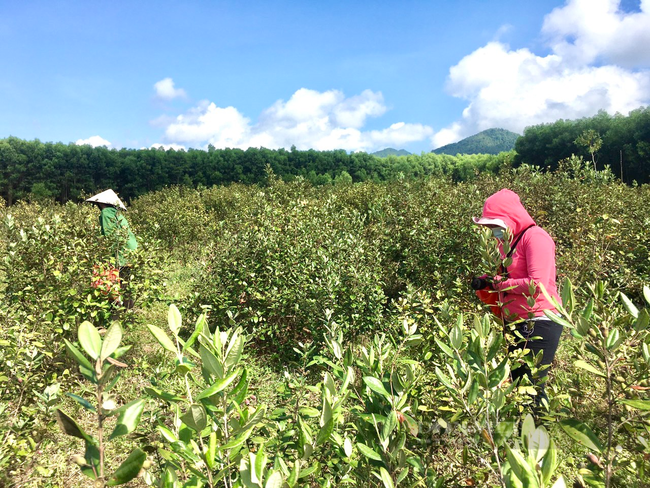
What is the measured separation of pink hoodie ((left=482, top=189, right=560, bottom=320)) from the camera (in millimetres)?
2381

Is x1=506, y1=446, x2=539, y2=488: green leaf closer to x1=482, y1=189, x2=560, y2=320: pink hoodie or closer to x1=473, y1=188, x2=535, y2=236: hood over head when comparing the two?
x1=482, y1=189, x2=560, y2=320: pink hoodie

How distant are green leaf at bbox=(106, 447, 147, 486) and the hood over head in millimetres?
2438

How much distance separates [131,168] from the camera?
142 feet

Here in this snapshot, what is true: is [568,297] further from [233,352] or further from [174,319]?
[174,319]

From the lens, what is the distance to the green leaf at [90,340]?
73cm

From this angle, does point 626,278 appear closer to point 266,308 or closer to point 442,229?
point 442,229

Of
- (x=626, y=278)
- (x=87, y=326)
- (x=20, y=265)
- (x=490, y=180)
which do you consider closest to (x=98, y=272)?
(x=20, y=265)

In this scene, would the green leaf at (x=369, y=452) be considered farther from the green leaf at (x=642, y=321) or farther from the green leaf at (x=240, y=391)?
the green leaf at (x=642, y=321)

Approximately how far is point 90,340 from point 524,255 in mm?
2546

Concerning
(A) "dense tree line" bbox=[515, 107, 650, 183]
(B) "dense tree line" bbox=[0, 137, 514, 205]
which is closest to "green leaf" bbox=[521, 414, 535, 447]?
(A) "dense tree line" bbox=[515, 107, 650, 183]

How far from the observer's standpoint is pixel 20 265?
362cm

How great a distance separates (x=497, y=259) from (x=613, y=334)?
0.66 meters

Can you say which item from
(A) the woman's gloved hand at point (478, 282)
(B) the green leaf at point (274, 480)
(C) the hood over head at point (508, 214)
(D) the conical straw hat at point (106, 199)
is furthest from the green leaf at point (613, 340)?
(D) the conical straw hat at point (106, 199)

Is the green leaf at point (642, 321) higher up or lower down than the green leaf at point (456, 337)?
higher up
